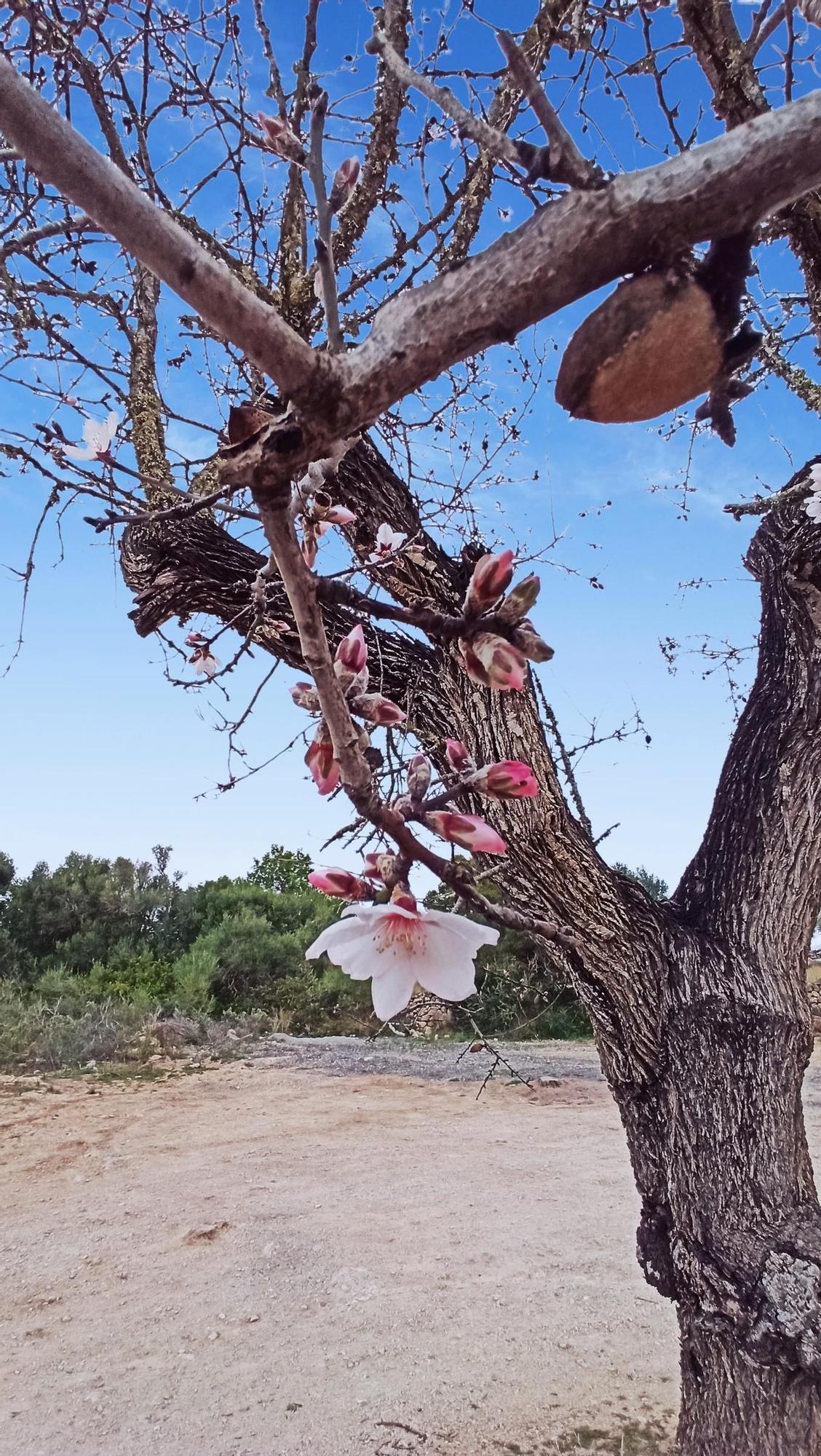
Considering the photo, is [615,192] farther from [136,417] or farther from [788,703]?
[136,417]

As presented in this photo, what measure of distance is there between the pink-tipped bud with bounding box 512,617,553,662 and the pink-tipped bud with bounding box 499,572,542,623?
13mm

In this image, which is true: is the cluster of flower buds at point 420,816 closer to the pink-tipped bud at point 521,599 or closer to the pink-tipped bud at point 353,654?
the pink-tipped bud at point 353,654

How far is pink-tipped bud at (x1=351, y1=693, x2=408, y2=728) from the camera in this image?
0.83 meters

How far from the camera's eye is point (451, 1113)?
5.39 metres

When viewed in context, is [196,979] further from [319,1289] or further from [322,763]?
[322,763]

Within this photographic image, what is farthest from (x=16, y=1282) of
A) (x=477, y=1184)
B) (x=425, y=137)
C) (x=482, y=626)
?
(x=425, y=137)

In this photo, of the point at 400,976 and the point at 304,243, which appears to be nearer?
the point at 400,976

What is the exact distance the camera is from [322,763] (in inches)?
30.8

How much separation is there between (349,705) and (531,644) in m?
0.19

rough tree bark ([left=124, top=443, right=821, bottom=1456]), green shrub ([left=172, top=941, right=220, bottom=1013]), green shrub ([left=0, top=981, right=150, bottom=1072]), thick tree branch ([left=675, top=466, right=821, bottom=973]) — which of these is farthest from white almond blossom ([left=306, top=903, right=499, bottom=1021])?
green shrub ([left=172, top=941, right=220, bottom=1013])

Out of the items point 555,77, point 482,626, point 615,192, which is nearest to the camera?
point 615,192

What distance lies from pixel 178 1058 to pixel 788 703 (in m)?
6.18

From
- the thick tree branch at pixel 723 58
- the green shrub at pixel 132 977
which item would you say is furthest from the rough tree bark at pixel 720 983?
the green shrub at pixel 132 977

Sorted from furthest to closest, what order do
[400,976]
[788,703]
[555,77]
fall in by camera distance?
[555,77] < [788,703] < [400,976]
